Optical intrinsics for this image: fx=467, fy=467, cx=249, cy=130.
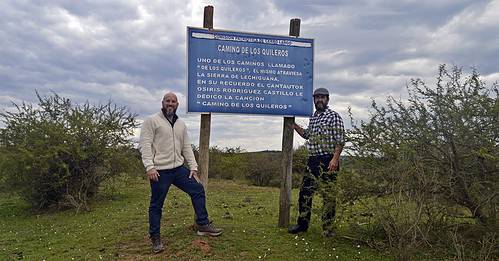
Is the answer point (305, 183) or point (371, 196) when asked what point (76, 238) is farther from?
point (371, 196)

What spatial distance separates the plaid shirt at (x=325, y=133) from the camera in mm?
6824

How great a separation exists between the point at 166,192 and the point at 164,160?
0.48m

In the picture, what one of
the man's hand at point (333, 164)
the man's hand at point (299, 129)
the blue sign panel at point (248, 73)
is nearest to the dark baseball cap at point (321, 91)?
the blue sign panel at point (248, 73)

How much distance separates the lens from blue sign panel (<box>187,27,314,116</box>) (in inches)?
289

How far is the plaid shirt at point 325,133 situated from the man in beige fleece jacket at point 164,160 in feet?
5.97

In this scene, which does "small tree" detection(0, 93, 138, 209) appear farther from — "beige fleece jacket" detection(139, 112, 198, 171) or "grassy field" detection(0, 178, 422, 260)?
"beige fleece jacket" detection(139, 112, 198, 171)

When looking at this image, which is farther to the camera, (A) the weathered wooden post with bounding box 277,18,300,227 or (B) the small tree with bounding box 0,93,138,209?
(B) the small tree with bounding box 0,93,138,209

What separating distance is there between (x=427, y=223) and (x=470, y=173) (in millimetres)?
801

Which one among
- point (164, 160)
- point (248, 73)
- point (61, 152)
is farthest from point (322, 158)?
point (61, 152)

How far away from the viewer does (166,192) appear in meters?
6.78

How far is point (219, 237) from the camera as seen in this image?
723cm

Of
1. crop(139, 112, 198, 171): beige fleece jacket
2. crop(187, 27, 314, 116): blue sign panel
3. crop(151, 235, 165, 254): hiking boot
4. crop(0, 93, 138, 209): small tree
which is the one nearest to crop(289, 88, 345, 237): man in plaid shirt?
crop(187, 27, 314, 116): blue sign panel

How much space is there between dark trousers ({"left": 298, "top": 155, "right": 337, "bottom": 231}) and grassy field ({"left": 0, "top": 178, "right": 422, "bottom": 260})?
171mm

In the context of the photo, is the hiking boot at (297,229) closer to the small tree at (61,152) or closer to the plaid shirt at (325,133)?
the plaid shirt at (325,133)
